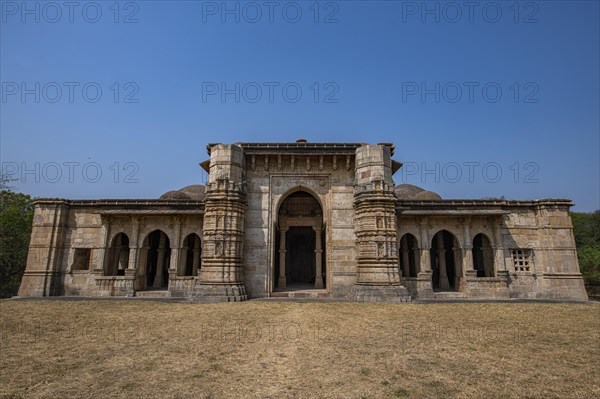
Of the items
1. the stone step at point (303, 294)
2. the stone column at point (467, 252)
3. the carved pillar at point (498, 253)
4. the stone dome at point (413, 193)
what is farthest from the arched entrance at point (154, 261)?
the carved pillar at point (498, 253)

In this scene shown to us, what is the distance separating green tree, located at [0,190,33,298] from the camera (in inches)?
906

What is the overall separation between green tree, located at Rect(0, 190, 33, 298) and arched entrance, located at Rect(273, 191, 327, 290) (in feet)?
62.2

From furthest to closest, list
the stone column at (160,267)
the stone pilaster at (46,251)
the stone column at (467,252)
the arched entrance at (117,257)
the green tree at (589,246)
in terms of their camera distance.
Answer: the green tree at (589,246)
the stone column at (160,267)
the arched entrance at (117,257)
the stone column at (467,252)
the stone pilaster at (46,251)

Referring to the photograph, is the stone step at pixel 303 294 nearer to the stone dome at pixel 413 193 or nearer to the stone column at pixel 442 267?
the stone column at pixel 442 267

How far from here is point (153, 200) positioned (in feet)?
Result: 64.0

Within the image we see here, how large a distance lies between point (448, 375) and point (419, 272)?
46.7ft

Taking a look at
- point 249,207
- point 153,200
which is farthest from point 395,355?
point 153,200

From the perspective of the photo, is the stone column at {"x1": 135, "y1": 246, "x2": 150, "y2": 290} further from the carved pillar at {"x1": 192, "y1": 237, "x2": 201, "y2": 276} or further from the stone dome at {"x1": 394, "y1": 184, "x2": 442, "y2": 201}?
the stone dome at {"x1": 394, "y1": 184, "x2": 442, "y2": 201}

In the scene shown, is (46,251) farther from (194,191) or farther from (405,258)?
(405,258)

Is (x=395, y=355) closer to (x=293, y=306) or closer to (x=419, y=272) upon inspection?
(x=293, y=306)

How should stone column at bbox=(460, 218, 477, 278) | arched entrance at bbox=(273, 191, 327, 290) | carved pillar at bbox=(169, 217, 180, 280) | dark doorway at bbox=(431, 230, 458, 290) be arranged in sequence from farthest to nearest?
dark doorway at bbox=(431, 230, 458, 290) → arched entrance at bbox=(273, 191, 327, 290) → carved pillar at bbox=(169, 217, 180, 280) → stone column at bbox=(460, 218, 477, 278)

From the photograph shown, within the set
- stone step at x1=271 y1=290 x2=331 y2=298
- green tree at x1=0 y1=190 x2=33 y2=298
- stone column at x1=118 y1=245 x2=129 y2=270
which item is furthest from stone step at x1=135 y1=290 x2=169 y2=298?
green tree at x1=0 y1=190 x2=33 y2=298

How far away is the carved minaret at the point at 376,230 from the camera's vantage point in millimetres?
14445

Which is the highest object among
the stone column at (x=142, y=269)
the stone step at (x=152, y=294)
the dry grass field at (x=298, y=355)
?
the stone column at (x=142, y=269)
